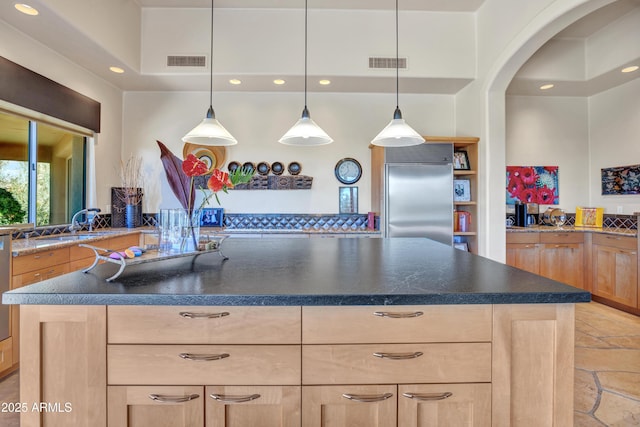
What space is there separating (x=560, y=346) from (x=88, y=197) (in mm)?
4681

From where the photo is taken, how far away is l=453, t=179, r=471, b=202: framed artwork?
3.99 metres

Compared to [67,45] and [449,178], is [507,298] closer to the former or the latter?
[449,178]

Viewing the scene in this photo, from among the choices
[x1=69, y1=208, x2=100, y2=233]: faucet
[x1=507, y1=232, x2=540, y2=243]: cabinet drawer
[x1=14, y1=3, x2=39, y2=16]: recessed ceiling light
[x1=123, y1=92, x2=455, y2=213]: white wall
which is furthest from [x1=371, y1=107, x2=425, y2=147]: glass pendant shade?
[x1=69, y1=208, x2=100, y2=233]: faucet

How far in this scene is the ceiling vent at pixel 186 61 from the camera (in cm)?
379

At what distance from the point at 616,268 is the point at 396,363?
13.4 ft

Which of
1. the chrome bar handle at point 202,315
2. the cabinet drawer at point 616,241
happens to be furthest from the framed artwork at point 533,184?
the chrome bar handle at point 202,315

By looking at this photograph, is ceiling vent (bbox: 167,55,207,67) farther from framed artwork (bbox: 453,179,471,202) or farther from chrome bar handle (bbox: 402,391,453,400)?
chrome bar handle (bbox: 402,391,453,400)

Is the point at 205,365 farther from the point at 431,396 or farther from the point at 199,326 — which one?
the point at 431,396

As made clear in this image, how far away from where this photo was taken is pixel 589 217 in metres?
4.44

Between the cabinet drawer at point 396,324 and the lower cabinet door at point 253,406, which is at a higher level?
the cabinet drawer at point 396,324

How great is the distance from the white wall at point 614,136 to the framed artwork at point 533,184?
21.2 inches

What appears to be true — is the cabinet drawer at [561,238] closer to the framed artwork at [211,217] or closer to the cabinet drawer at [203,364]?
the cabinet drawer at [203,364]

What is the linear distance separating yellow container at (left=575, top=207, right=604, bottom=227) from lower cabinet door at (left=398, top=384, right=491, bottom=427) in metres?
4.55

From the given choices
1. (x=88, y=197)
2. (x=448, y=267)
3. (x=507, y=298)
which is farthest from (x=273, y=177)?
(x=507, y=298)
